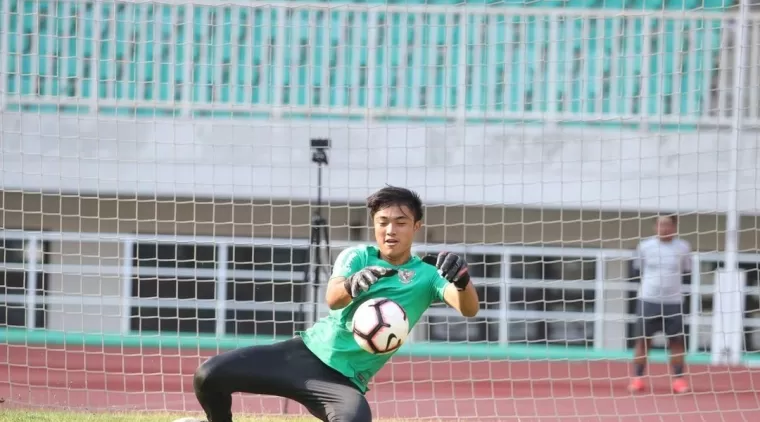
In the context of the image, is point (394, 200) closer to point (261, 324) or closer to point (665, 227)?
point (665, 227)

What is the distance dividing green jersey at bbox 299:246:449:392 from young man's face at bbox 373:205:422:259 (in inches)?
4.0

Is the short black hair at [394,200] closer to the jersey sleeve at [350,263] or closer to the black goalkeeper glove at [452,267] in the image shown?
the jersey sleeve at [350,263]

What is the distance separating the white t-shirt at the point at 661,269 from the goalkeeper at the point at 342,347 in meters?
4.55

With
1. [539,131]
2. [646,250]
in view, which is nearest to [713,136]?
[539,131]

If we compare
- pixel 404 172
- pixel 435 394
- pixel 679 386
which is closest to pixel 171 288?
pixel 404 172

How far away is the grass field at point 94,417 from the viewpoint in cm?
614

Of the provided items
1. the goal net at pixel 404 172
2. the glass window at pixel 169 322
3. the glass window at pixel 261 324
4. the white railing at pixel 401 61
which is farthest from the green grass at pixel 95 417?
the glass window at pixel 169 322

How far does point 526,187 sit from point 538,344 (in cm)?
228

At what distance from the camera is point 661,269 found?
8664mm

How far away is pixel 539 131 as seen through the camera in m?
11.2

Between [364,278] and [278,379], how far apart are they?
653 mm

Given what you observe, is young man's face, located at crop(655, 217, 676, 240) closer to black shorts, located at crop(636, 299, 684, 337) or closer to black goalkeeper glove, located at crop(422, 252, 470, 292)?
black shorts, located at crop(636, 299, 684, 337)

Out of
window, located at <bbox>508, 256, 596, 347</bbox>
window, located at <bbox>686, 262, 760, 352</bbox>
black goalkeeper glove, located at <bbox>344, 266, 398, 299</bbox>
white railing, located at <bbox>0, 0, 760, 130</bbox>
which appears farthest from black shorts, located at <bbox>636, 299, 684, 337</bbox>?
black goalkeeper glove, located at <bbox>344, 266, 398, 299</bbox>

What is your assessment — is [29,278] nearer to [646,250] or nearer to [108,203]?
[108,203]
